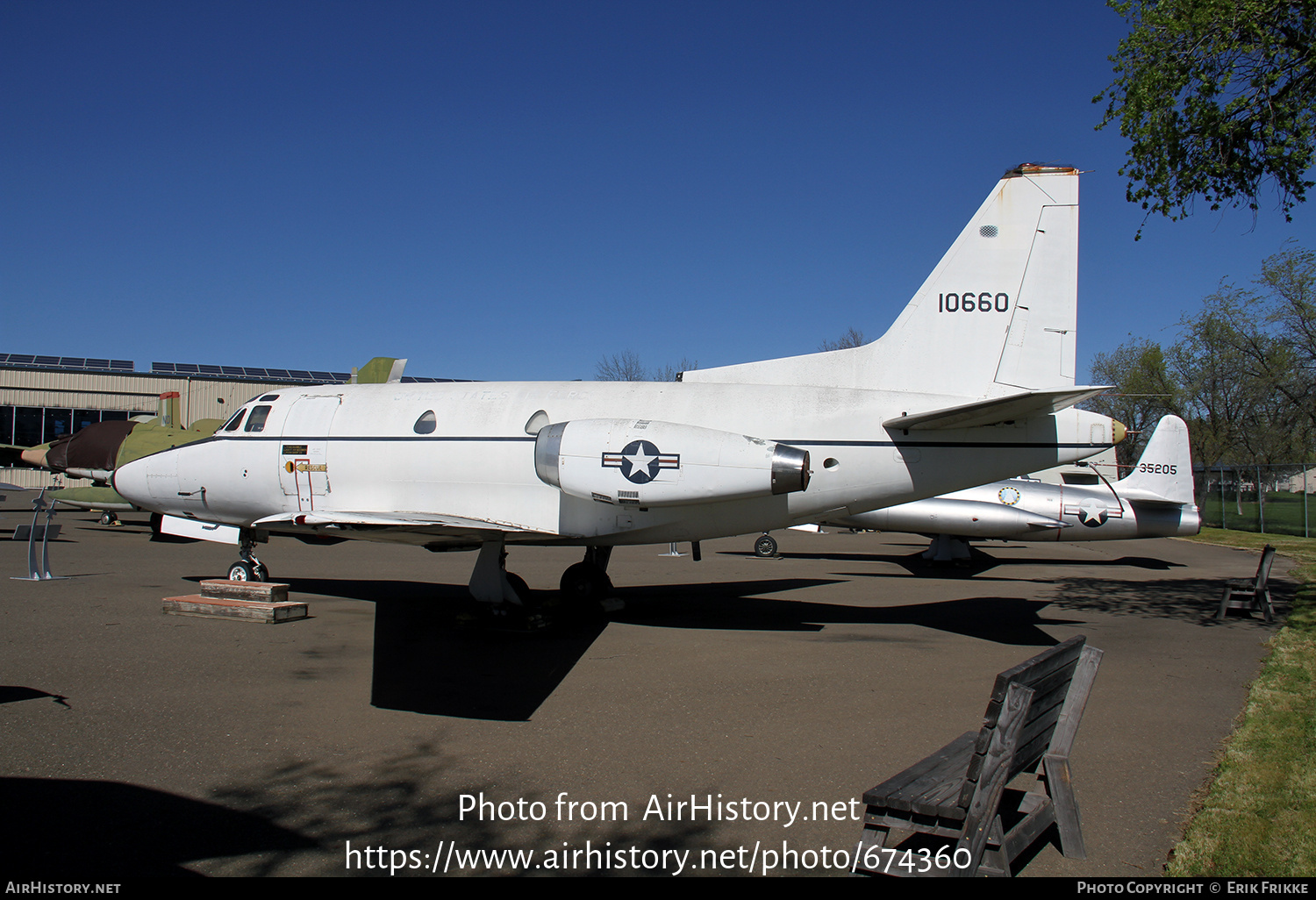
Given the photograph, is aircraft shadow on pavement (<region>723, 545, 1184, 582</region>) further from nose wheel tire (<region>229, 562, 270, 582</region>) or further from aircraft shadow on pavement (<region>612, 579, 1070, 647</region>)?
nose wheel tire (<region>229, 562, 270, 582</region>)

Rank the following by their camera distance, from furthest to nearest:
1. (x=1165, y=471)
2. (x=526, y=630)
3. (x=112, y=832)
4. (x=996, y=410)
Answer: (x=1165, y=471)
(x=526, y=630)
(x=996, y=410)
(x=112, y=832)

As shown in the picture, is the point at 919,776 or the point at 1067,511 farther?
the point at 1067,511

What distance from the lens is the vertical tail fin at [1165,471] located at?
63.4ft

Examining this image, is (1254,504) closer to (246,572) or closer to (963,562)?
(963,562)

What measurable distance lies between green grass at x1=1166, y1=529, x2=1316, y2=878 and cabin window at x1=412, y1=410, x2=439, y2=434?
29.3 ft

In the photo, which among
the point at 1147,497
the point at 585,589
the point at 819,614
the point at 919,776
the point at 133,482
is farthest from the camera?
the point at 1147,497

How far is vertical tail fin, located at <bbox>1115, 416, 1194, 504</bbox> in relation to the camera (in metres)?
19.3

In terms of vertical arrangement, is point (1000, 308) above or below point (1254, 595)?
above

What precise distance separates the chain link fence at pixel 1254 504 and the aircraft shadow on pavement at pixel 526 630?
20.2 m

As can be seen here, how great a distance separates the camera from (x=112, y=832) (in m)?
4.33

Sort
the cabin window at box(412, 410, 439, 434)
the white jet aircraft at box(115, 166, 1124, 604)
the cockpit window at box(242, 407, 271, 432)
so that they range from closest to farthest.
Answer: the white jet aircraft at box(115, 166, 1124, 604) → the cabin window at box(412, 410, 439, 434) → the cockpit window at box(242, 407, 271, 432)

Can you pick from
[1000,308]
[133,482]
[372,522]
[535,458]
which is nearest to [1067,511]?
[1000,308]

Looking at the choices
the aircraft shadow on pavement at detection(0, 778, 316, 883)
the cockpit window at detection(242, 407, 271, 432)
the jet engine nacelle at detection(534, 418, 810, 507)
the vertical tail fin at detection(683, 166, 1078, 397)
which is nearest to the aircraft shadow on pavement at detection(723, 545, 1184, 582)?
the vertical tail fin at detection(683, 166, 1078, 397)

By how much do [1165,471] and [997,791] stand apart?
19.6 meters
